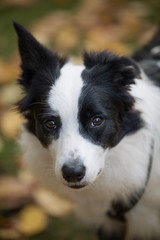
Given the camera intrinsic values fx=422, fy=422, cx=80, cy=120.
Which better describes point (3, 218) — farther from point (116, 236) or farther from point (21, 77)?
point (21, 77)

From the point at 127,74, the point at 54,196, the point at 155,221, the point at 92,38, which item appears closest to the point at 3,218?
the point at 54,196

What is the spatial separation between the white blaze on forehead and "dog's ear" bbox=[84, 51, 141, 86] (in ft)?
0.43

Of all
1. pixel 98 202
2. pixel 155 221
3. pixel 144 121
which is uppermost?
pixel 144 121

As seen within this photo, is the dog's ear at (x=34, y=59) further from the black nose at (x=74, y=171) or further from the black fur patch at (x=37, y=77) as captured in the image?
the black nose at (x=74, y=171)

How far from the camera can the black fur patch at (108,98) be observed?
7.20ft

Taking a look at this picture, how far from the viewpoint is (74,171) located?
6.80 feet

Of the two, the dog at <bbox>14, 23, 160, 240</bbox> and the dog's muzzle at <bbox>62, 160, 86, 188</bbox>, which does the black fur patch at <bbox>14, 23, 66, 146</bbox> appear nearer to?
the dog at <bbox>14, 23, 160, 240</bbox>

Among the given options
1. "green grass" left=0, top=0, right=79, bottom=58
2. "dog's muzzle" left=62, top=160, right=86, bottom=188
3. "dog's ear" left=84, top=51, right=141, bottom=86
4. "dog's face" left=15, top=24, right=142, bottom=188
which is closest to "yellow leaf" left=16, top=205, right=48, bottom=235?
"dog's face" left=15, top=24, right=142, bottom=188

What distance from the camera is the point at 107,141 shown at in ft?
7.45

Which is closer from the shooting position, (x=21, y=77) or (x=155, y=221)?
(x=21, y=77)

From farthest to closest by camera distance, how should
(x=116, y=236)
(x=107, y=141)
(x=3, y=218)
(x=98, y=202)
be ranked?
(x=3, y=218)
(x=116, y=236)
(x=98, y=202)
(x=107, y=141)

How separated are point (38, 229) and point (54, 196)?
1.01ft

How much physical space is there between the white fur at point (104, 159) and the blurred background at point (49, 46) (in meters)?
0.40

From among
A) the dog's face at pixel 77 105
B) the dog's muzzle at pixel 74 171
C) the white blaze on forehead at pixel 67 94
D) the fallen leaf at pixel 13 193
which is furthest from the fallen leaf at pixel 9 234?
the white blaze on forehead at pixel 67 94
